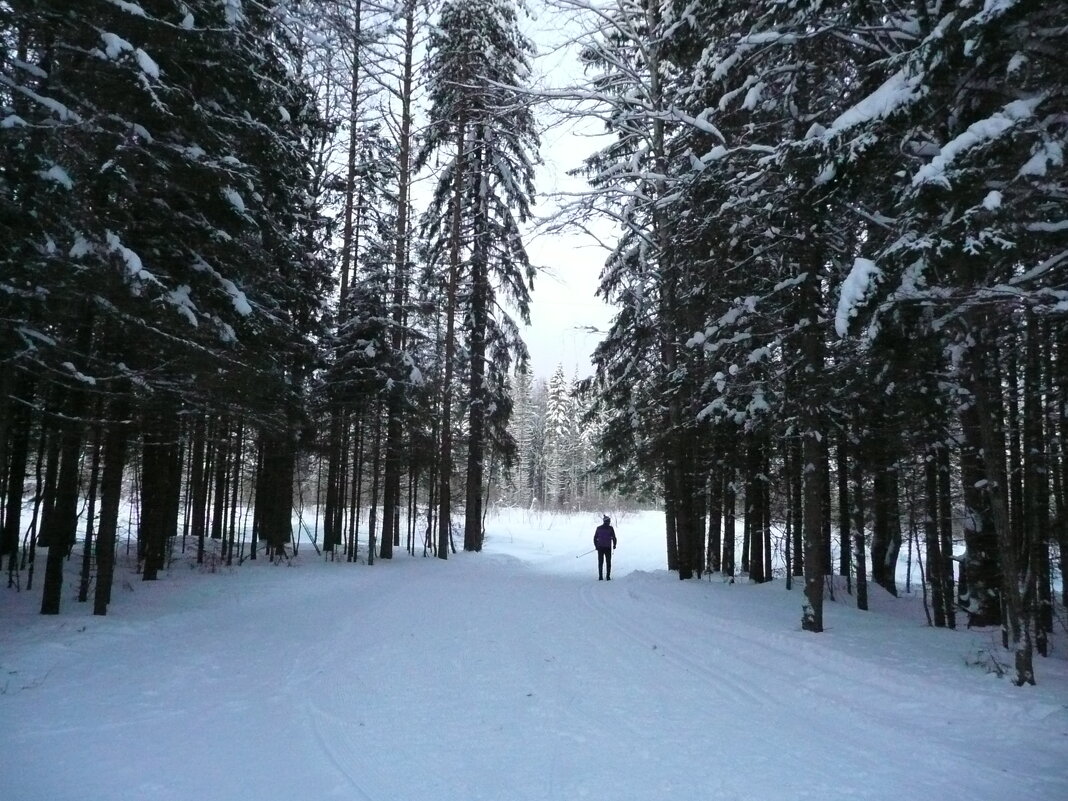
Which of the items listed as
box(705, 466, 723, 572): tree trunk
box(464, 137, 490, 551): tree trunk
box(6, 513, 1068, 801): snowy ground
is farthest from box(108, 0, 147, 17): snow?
box(464, 137, 490, 551): tree trunk

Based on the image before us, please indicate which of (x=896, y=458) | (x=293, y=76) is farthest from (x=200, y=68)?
(x=896, y=458)

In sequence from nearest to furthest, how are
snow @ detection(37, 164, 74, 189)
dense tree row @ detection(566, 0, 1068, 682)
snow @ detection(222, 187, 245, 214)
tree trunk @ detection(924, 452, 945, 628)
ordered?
dense tree row @ detection(566, 0, 1068, 682), snow @ detection(37, 164, 74, 189), snow @ detection(222, 187, 245, 214), tree trunk @ detection(924, 452, 945, 628)

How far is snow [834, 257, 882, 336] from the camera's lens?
5914 mm

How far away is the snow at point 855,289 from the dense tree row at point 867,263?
2 centimetres

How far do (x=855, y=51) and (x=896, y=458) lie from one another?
7106 mm

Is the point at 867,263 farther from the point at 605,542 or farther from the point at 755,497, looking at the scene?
the point at 605,542

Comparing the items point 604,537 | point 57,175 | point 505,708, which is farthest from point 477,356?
point 505,708

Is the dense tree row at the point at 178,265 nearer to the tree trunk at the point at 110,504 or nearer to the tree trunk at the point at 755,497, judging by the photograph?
the tree trunk at the point at 110,504

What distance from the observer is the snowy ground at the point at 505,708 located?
13.3 feet

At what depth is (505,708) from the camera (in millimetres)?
5516

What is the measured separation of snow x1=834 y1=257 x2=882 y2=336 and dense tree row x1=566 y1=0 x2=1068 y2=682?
22mm

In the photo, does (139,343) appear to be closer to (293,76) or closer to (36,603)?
(36,603)

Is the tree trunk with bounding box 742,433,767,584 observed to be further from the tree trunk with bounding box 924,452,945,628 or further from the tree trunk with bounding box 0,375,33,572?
the tree trunk with bounding box 0,375,33,572

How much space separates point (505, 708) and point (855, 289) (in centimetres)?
514
